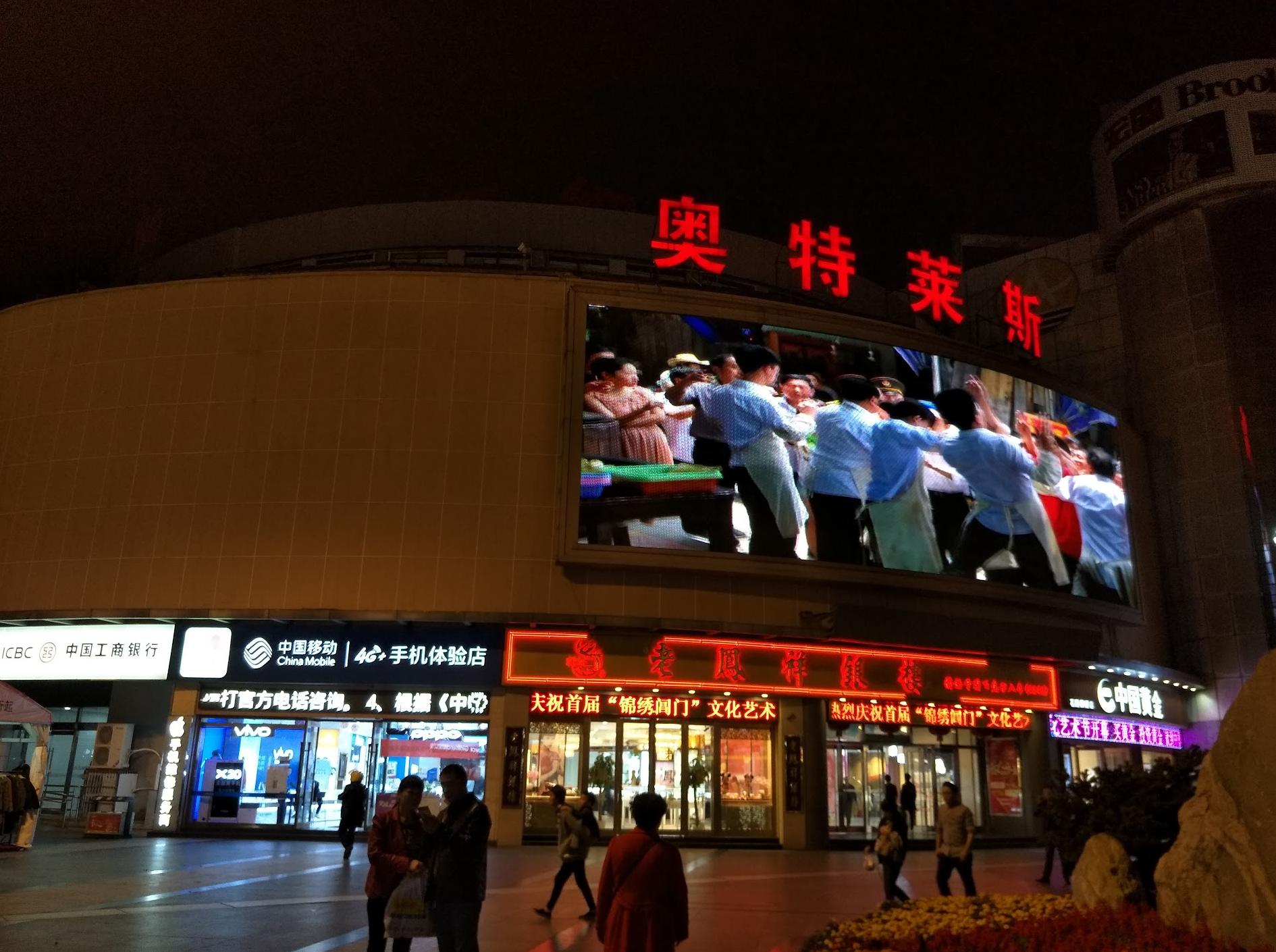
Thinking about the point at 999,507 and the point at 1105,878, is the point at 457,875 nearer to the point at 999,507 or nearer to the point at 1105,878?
the point at 1105,878

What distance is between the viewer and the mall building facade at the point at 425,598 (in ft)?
74.9

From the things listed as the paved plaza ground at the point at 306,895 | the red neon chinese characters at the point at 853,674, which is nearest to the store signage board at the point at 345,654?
the paved plaza ground at the point at 306,895

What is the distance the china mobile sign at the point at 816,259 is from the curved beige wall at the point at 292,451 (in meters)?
3.81

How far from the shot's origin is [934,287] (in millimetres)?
29906

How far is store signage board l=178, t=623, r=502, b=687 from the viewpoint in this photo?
22.9 meters

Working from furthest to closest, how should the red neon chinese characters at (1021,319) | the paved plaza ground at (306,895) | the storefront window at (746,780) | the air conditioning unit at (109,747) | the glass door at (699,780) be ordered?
the red neon chinese characters at (1021,319)
the storefront window at (746,780)
the glass door at (699,780)
the air conditioning unit at (109,747)
the paved plaza ground at (306,895)

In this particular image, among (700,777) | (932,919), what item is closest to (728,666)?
(700,777)

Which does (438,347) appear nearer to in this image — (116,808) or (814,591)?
(814,591)

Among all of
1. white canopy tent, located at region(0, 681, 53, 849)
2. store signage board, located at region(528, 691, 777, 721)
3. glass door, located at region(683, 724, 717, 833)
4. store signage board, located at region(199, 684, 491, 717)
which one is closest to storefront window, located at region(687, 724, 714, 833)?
glass door, located at region(683, 724, 717, 833)

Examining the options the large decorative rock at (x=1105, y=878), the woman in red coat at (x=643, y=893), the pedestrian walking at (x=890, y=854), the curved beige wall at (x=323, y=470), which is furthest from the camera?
the curved beige wall at (x=323, y=470)

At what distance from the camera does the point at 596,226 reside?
32594mm

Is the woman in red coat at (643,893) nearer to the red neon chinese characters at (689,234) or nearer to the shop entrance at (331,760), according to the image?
the shop entrance at (331,760)

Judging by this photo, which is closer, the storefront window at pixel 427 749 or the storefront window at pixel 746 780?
the storefront window at pixel 427 749

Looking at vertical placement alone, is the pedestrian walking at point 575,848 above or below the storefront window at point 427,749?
below
